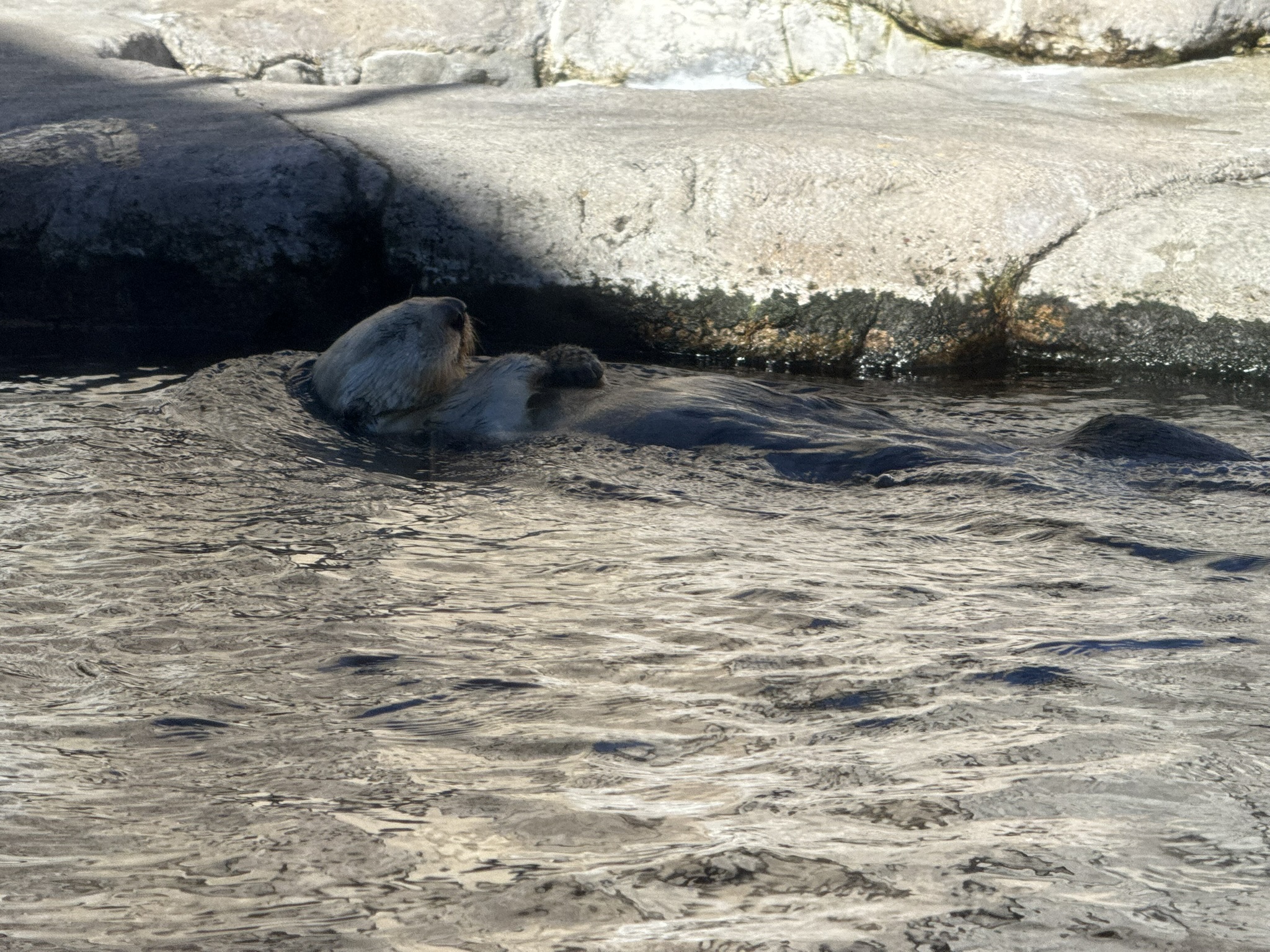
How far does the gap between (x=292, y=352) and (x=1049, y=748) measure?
3267 mm

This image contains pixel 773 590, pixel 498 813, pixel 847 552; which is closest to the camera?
pixel 498 813

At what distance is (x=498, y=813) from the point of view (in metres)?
1.29

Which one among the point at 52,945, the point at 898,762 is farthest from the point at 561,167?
the point at 52,945

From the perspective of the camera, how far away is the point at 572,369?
11.8 feet

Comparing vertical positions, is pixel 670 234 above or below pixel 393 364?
above

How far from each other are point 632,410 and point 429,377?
0.75 m

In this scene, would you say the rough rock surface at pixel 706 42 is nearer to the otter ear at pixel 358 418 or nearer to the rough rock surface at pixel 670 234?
the rough rock surface at pixel 670 234

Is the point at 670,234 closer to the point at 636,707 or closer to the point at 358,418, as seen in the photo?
the point at 358,418

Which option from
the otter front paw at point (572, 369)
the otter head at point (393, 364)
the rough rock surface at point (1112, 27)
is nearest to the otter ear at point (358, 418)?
the otter head at point (393, 364)

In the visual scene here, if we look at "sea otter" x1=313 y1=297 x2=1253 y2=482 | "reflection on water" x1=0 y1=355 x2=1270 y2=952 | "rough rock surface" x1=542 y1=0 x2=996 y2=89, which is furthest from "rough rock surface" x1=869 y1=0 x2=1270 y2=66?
"reflection on water" x1=0 y1=355 x2=1270 y2=952

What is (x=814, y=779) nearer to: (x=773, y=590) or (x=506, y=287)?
(x=773, y=590)

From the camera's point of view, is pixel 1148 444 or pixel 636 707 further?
pixel 1148 444

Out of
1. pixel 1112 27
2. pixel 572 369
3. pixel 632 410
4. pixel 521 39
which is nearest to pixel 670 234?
pixel 572 369

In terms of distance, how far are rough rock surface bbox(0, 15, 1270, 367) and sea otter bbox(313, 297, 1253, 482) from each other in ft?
1.57
